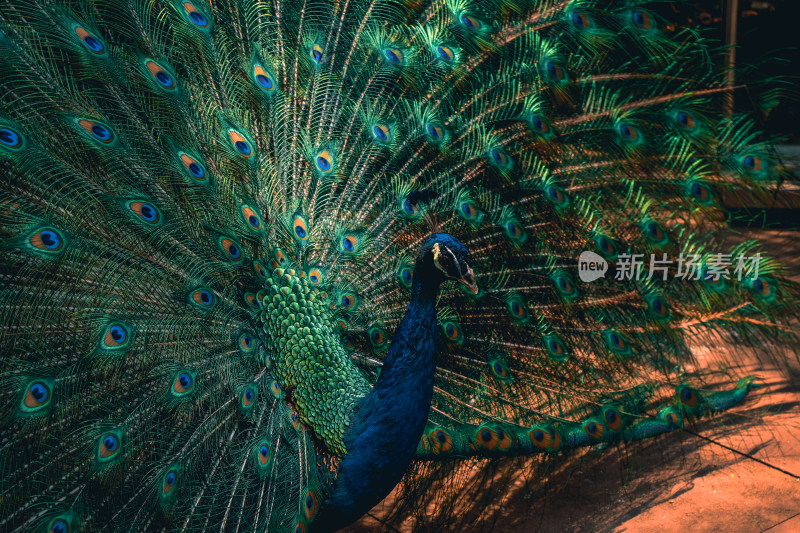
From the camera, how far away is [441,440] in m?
2.72

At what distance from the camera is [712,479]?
3.13 metres

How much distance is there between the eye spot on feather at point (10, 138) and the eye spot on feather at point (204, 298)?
710 millimetres

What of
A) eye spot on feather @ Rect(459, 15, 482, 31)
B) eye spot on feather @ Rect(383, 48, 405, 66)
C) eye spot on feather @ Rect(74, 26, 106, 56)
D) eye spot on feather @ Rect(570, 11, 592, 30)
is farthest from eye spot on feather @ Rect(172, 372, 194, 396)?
eye spot on feather @ Rect(570, 11, 592, 30)

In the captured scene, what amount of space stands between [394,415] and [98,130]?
135cm

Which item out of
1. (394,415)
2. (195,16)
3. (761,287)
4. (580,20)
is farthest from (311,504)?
(580,20)

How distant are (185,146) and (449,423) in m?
1.45

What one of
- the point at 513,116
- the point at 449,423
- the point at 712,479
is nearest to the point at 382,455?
the point at 449,423

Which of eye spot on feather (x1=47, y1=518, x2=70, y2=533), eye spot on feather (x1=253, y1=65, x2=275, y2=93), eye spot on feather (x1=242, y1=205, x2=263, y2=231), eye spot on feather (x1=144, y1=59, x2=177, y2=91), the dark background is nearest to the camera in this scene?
eye spot on feather (x1=47, y1=518, x2=70, y2=533)

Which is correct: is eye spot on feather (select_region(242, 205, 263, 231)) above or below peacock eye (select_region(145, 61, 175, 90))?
below

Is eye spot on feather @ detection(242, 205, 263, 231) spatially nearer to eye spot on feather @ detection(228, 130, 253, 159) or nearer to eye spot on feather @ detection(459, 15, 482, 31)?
eye spot on feather @ detection(228, 130, 253, 159)

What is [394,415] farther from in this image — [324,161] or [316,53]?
[316,53]

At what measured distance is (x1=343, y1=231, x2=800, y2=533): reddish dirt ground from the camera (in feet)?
9.48

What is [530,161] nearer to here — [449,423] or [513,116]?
[513,116]

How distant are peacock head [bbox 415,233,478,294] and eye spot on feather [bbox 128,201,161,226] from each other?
2.96 ft
